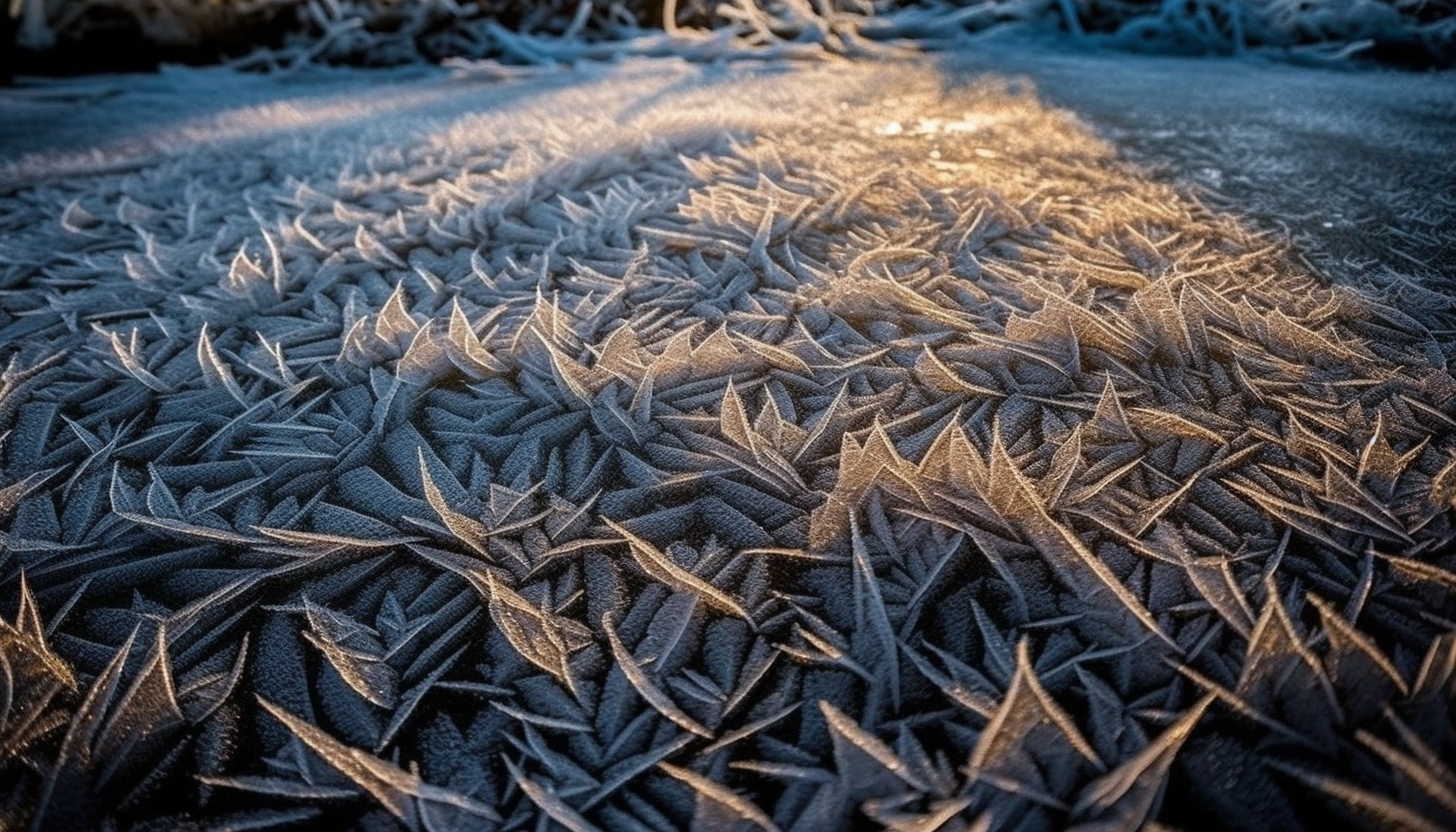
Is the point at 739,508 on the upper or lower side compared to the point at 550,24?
lower

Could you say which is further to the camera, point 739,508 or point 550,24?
point 550,24

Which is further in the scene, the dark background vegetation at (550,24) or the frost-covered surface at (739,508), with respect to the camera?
the dark background vegetation at (550,24)

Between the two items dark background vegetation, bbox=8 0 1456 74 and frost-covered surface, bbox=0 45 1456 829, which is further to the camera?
dark background vegetation, bbox=8 0 1456 74

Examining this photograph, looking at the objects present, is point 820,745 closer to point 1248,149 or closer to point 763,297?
point 763,297

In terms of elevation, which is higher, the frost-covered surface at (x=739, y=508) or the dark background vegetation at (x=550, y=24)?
the dark background vegetation at (x=550, y=24)

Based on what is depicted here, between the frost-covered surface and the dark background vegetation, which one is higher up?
the dark background vegetation
